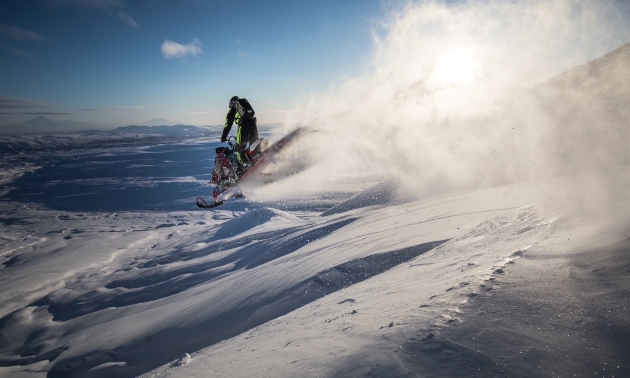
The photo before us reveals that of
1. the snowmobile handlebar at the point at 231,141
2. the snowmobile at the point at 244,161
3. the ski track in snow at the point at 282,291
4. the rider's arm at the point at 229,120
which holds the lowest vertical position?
the ski track in snow at the point at 282,291

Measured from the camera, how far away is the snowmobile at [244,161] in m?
9.36

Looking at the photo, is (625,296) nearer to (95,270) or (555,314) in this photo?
(555,314)

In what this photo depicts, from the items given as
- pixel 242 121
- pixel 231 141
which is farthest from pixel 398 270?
pixel 231 141

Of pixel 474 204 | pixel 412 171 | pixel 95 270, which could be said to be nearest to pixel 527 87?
pixel 412 171

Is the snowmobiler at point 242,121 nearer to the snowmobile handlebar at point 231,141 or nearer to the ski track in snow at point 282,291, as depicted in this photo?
the snowmobile handlebar at point 231,141

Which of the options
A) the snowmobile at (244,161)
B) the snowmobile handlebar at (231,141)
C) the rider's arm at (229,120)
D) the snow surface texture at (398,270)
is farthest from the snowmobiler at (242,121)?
the snow surface texture at (398,270)

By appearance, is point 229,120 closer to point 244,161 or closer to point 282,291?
point 244,161

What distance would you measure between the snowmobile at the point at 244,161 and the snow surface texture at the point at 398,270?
2.38ft

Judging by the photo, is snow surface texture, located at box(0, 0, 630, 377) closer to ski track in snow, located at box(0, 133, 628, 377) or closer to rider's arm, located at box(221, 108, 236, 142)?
ski track in snow, located at box(0, 133, 628, 377)

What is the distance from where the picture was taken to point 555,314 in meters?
2.26

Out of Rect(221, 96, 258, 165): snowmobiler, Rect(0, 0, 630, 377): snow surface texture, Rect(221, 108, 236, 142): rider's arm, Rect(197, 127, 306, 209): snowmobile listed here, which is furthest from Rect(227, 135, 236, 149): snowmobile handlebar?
Rect(0, 0, 630, 377): snow surface texture

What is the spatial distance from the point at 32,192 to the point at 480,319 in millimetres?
40243

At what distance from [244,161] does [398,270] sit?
6.44 metres

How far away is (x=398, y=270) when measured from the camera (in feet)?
14.8
